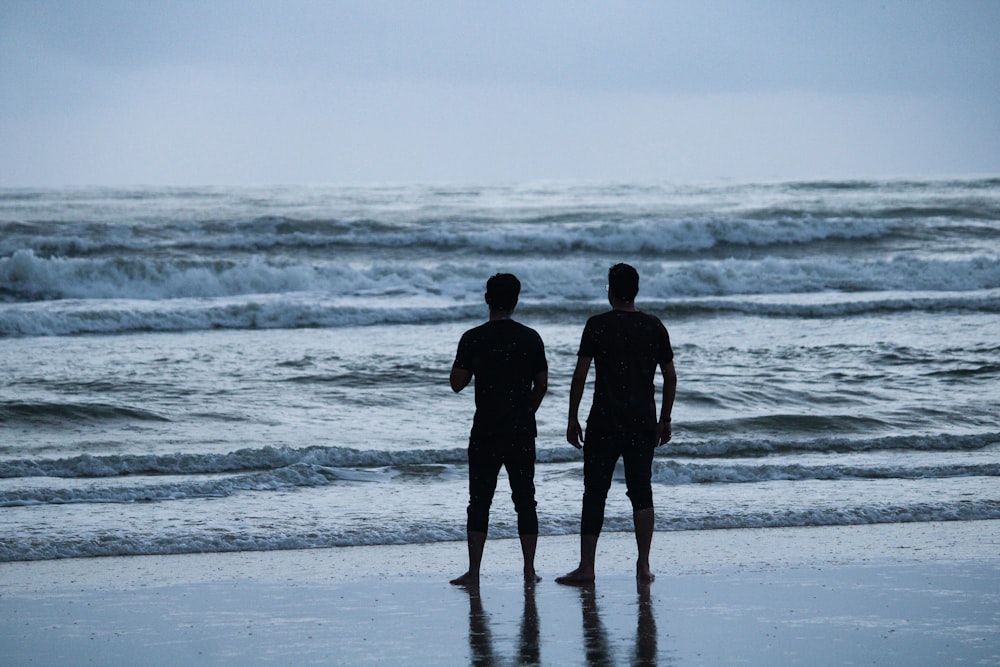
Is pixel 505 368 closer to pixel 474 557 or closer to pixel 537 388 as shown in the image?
pixel 537 388

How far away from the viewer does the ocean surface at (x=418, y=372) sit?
25.0ft

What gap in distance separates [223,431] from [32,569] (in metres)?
4.33

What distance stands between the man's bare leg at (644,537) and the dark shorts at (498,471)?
0.50 metres

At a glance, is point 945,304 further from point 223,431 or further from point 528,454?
point 528,454

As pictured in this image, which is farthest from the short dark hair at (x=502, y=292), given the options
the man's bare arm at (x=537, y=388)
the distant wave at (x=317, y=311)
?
the distant wave at (x=317, y=311)

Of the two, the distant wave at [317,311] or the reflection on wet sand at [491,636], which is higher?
the distant wave at [317,311]

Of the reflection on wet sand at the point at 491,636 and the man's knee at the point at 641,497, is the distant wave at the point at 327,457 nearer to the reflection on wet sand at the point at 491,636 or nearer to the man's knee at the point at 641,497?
the man's knee at the point at 641,497

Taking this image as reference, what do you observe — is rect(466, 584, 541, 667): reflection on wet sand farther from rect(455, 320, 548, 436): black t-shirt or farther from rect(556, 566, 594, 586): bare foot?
rect(455, 320, 548, 436): black t-shirt

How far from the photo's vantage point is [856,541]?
6664mm

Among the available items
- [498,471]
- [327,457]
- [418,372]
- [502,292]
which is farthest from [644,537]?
[418,372]

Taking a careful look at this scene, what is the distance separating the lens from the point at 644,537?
5637mm

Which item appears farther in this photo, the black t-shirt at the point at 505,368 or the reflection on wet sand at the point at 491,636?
the black t-shirt at the point at 505,368

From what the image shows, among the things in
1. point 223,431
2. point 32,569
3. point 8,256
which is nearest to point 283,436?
point 223,431

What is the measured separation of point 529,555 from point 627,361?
1.09 metres
